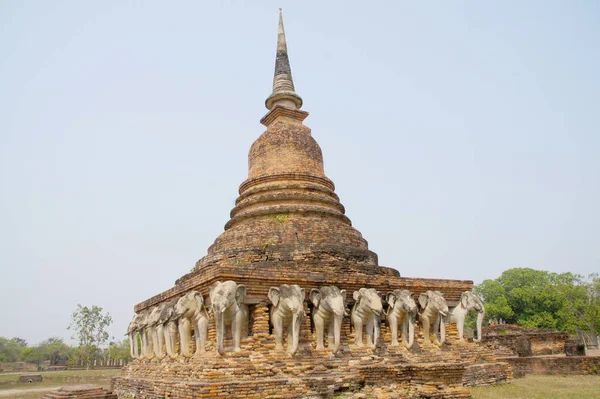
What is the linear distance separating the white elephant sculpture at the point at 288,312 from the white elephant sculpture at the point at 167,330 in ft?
7.79

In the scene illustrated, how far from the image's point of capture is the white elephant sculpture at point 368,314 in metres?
11.1

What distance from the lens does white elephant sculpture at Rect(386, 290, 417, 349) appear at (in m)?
11.6

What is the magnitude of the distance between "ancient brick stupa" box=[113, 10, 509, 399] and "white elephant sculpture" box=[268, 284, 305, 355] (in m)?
0.22

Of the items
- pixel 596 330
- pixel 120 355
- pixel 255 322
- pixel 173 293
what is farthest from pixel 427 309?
pixel 120 355

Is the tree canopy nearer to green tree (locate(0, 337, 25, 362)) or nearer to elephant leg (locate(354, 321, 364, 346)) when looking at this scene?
elephant leg (locate(354, 321, 364, 346))

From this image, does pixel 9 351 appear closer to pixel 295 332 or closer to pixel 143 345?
pixel 143 345

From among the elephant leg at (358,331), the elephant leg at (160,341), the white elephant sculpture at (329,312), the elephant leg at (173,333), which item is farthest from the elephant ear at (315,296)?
the elephant leg at (160,341)

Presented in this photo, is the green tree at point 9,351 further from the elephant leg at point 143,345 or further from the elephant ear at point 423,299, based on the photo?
the elephant ear at point 423,299

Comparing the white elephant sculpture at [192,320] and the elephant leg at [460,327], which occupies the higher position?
the white elephant sculpture at [192,320]

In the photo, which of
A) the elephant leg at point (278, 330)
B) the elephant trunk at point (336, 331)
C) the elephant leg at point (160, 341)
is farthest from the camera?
the elephant leg at point (160, 341)

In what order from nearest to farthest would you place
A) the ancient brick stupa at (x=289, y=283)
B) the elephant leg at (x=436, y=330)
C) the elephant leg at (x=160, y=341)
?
1. the ancient brick stupa at (x=289, y=283)
2. the elephant leg at (x=160, y=341)
3. the elephant leg at (x=436, y=330)

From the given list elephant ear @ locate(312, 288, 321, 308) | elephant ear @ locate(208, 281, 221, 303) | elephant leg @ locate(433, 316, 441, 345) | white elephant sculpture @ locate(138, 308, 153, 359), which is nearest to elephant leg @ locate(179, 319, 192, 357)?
elephant ear @ locate(208, 281, 221, 303)

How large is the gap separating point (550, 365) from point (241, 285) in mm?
12107

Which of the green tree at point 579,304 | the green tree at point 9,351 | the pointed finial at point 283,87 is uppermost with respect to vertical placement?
the pointed finial at point 283,87
